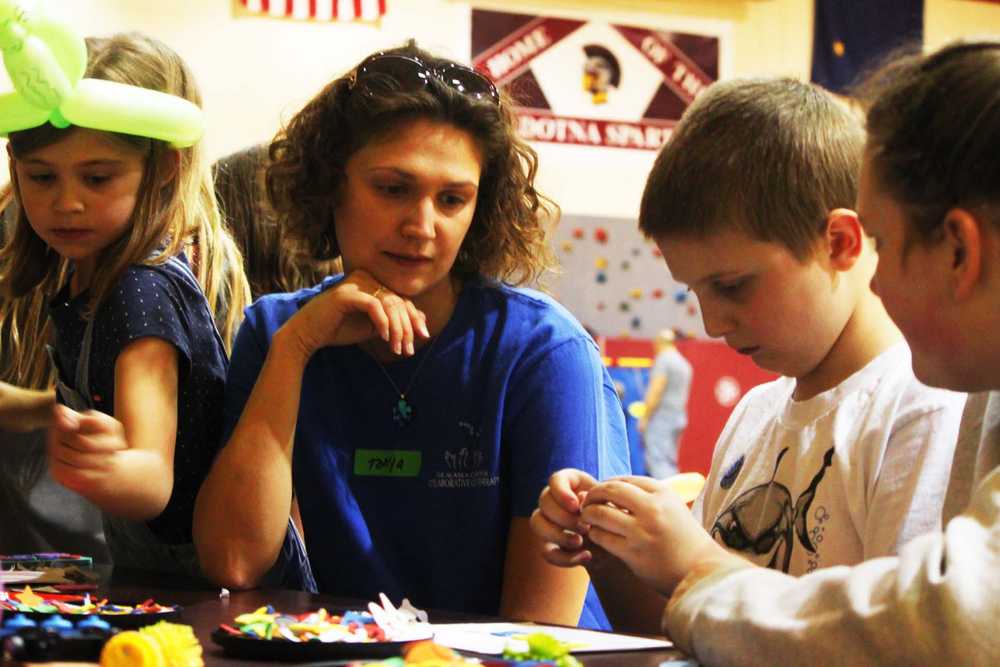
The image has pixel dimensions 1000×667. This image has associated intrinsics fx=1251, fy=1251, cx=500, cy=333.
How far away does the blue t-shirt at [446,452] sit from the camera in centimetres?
177

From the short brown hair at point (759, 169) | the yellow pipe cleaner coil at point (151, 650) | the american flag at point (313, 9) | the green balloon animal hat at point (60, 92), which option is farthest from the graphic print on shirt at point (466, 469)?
the american flag at point (313, 9)

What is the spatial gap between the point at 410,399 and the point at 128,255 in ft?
1.61

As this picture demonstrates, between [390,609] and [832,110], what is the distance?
2.67 ft

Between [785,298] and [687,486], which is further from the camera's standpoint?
[687,486]

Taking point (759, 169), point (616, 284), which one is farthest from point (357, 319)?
point (616, 284)

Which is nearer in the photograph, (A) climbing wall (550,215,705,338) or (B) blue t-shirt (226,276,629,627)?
(B) blue t-shirt (226,276,629,627)

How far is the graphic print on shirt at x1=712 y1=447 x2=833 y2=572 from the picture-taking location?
1.43m

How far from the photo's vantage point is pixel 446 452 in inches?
70.6

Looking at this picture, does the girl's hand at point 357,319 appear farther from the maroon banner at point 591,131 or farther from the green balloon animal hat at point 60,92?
the maroon banner at point 591,131

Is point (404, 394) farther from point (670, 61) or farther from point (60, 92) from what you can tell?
point (670, 61)

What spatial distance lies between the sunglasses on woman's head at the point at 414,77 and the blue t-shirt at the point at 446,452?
13.4 inches

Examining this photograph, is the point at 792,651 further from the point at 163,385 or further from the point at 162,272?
the point at 162,272

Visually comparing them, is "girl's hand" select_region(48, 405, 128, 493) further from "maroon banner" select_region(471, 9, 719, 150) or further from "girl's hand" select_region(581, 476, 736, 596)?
"maroon banner" select_region(471, 9, 719, 150)

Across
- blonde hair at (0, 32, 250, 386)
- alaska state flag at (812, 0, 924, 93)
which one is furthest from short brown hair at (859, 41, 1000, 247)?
alaska state flag at (812, 0, 924, 93)
